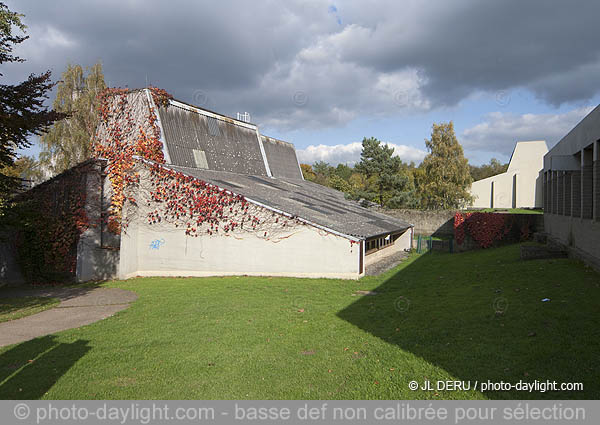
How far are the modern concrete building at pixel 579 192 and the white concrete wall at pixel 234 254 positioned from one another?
24.7 ft

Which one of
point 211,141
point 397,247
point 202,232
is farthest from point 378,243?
point 211,141

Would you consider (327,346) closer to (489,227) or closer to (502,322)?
(502,322)

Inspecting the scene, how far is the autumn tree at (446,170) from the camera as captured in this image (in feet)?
150

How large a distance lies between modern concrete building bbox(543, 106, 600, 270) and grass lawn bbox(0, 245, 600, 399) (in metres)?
1.78

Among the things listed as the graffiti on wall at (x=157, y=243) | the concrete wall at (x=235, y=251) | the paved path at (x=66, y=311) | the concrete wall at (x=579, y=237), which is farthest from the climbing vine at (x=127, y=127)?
the concrete wall at (x=579, y=237)

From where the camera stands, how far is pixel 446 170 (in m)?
45.9

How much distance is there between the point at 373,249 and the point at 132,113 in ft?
50.9

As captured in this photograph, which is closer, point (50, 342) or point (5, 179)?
point (50, 342)

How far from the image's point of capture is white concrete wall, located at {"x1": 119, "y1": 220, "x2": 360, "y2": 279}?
14.8 m

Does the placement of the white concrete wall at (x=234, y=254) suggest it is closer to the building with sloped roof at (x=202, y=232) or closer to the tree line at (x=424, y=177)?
the building with sloped roof at (x=202, y=232)

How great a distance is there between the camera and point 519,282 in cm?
1118

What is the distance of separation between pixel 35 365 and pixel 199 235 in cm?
1068
